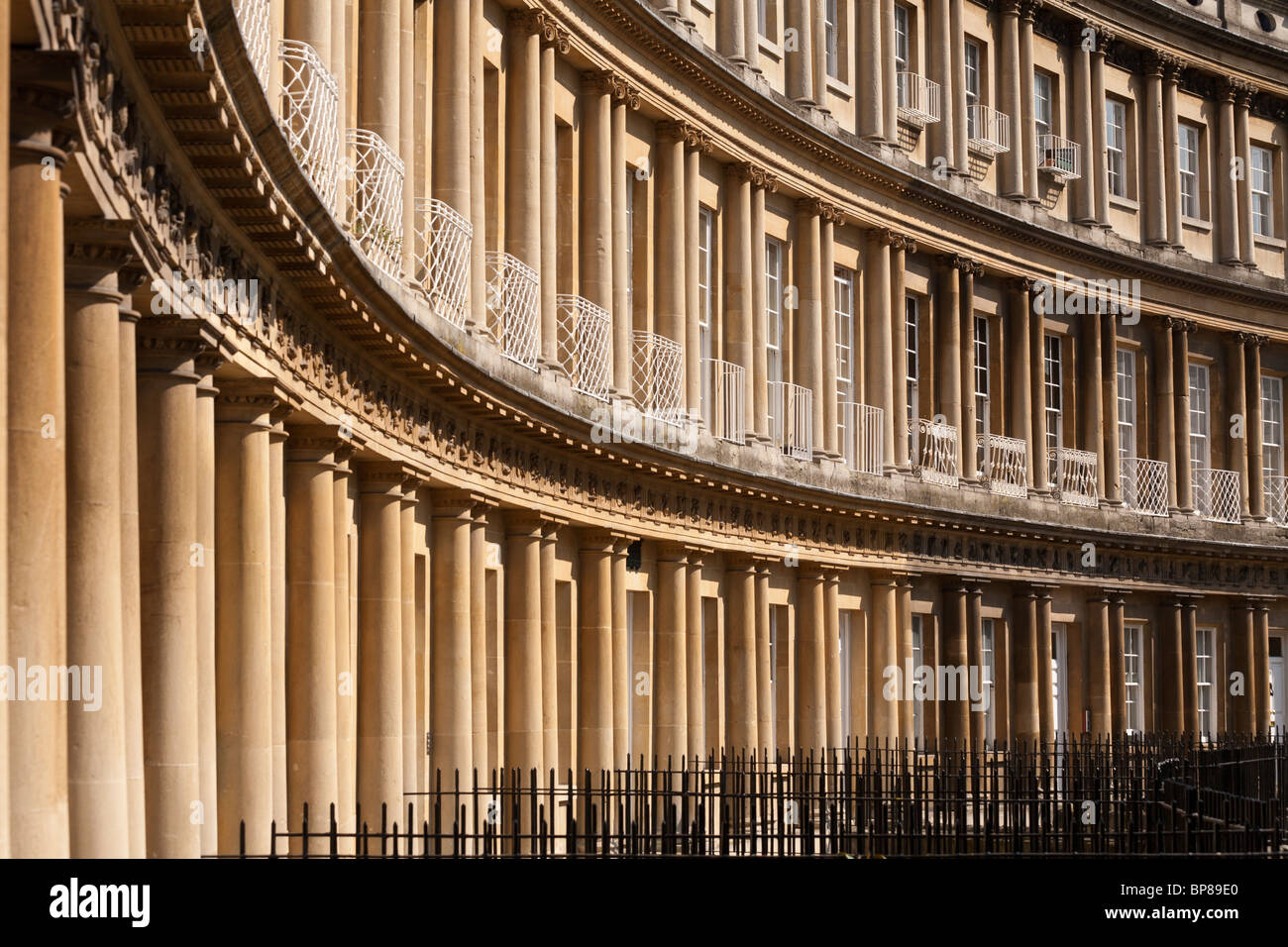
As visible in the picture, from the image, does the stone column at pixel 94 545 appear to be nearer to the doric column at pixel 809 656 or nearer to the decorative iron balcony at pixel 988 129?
the doric column at pixel 809 656

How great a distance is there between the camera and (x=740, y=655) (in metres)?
29.4

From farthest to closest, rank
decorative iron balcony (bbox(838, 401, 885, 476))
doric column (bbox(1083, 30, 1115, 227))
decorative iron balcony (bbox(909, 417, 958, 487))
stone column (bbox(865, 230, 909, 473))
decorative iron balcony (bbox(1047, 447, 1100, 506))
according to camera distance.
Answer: doric column (bbox(1083, 30, 1115, 227)), decorative iron balcony (bbox(1047, 447, 1100, 506)), decorative iron balcony (bbox(909, 417, 958, 487)), stone column (bbox(865, 230, 909, 473)), decorative iron balcony (bbox(838, 401, 885, 476))

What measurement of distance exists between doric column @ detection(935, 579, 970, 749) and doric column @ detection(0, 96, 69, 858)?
87.5 feet

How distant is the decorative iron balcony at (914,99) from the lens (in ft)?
114

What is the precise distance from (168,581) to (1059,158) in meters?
28.9

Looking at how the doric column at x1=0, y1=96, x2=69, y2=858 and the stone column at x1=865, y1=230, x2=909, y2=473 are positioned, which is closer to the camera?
the doric column at x1=0, y1=96, x2=69, y2=858

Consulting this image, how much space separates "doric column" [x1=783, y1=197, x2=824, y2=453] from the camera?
31.5m

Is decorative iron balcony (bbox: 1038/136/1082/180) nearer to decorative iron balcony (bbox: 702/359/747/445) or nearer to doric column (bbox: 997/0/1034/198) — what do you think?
doric column (bbox: 997/0/1034/198)

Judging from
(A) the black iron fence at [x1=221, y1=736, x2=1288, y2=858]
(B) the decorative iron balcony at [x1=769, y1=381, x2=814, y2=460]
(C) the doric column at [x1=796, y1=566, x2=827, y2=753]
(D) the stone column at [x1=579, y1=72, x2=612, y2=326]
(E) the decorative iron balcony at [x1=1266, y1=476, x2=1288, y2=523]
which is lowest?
(A) the black iron fence at [x1=221, y1=736, x2=1288, y2=858]

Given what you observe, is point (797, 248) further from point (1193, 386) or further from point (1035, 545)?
point (1193, 386)

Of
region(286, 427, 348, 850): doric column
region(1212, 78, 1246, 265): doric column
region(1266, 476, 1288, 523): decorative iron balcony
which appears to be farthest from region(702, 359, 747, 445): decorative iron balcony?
region(1266, 476, 1288, 523): decorative iron balcony

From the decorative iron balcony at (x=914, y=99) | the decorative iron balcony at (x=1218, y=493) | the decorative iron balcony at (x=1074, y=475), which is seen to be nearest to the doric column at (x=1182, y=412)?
the decorative iron balcony at (x=1218, y=493)

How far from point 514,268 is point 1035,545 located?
54.4ft

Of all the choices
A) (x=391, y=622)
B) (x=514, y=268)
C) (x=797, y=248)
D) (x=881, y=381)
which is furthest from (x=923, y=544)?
(x=391, y=622)
